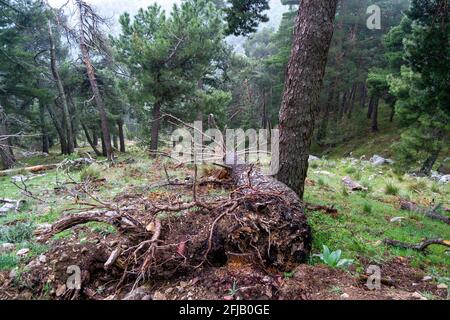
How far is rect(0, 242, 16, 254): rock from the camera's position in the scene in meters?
3.00

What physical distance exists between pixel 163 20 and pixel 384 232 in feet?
36.0

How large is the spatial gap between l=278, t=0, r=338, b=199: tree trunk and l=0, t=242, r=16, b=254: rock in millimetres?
3423

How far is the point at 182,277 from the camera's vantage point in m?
2.41

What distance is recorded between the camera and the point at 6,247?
3.07 meters

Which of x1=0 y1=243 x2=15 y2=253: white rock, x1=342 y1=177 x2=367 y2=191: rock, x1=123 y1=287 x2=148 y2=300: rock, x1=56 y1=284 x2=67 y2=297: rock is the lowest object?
x1=342 y1=177 x2=367 y2=191: rock

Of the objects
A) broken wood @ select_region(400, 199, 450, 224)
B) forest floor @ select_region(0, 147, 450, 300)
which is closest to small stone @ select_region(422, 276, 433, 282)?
forest floor @ select_region(0, 147, 450, 300)

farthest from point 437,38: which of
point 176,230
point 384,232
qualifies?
point 176,230

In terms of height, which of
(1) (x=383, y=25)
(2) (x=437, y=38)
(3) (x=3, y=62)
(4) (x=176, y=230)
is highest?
(1) (x=383, y=25)

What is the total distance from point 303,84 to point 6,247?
4138 mm

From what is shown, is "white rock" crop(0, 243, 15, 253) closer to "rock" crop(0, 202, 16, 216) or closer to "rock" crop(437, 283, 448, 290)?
"rock" crop(0, 202, 16, 216)

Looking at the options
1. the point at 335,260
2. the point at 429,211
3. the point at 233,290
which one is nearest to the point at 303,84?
the point at 335,260

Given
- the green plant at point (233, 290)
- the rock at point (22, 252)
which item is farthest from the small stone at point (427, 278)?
the rock at point (22, 252)

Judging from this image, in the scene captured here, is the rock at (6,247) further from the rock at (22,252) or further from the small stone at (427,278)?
the small stone at (427,278)
